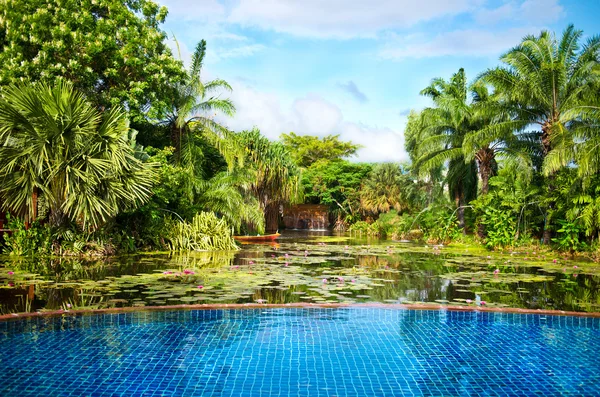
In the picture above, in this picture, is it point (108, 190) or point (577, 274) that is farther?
point (108, 190)

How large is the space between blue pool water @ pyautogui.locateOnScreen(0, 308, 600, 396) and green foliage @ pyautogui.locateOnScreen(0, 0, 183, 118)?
10859 millimetres

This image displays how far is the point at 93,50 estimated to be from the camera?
14.7m

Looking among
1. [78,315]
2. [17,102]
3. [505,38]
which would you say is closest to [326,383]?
[78,315]

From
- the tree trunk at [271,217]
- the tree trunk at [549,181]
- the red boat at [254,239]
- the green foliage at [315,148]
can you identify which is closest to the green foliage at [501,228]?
the tree trunk at [549,181]

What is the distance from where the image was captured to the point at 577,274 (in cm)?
1037

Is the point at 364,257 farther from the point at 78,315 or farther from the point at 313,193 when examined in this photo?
the point at 313,193

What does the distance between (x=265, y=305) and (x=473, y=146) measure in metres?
13.0

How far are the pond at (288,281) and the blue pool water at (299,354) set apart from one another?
0.86 metres

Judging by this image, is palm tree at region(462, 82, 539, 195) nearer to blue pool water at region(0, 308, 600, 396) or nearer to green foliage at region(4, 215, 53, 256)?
blue pool water at region(0, 308, 600, 396)

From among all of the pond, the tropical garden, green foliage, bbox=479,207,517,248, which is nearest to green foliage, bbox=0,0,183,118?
the tropical garden

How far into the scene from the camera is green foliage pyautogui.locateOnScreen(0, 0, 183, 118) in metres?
14.5

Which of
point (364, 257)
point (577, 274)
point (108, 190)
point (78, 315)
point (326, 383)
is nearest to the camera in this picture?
point (326, 383)

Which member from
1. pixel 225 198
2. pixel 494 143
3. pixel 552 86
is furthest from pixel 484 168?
pixel 225 198

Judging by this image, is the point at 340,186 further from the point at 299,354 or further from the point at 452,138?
the point at 299,354
